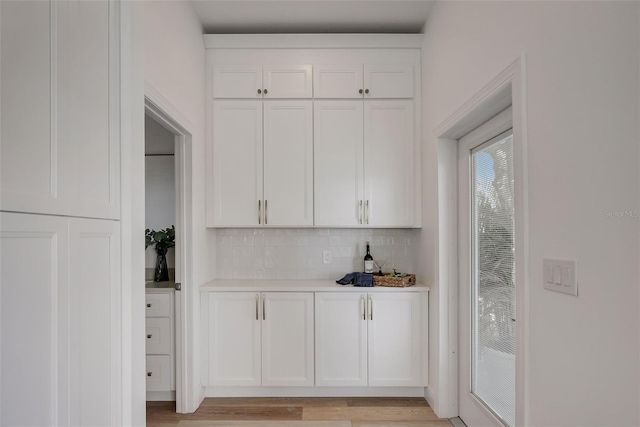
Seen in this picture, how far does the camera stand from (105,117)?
117cm

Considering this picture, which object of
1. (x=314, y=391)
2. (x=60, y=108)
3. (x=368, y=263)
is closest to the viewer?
(x=60, y=108)

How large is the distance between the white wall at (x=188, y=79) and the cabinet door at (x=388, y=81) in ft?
4.28

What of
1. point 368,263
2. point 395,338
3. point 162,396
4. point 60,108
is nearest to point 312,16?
point 368,263

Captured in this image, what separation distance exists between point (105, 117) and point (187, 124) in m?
1.31

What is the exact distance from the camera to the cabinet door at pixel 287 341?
271cm

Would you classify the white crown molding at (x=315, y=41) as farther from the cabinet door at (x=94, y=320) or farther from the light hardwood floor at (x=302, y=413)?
the light hardwood floor at (x=302, y=413)

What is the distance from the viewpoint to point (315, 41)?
2.82 metres

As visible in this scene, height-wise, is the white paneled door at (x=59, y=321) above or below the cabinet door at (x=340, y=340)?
above

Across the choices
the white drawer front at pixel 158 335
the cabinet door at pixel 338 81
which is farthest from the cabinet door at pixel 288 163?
the white drawer front at pixel 158 335

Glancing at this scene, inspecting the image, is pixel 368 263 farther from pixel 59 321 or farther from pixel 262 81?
pixel 59 321

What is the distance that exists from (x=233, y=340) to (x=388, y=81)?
236 cm

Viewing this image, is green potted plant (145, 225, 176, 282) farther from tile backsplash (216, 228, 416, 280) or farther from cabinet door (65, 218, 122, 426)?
cabinet door (65, 218, 122, 426)

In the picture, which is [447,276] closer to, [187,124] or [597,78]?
[597,78]

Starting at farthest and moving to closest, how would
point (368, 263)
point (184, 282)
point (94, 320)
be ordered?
point (368, 263) → point (184, 282) → point (94, 320)
